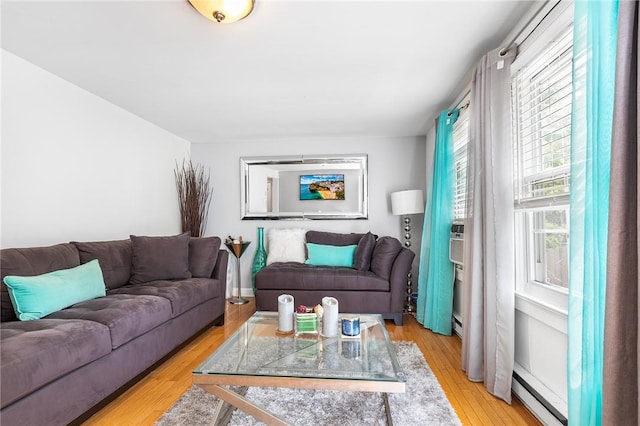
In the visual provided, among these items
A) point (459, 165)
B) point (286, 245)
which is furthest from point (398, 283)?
point (286, 245)

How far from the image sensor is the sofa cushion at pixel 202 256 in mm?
3340

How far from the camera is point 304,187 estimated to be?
4766mm

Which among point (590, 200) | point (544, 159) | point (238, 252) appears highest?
point (544, 159)

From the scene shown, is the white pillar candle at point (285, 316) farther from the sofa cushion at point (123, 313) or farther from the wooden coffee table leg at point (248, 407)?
the sofa cushion at point (123, 313)

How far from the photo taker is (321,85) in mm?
2906

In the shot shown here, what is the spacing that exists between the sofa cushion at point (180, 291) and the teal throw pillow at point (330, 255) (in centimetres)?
134

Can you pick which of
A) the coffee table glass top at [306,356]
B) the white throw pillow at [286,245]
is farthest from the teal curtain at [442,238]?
the white throw pillow at [286,245]

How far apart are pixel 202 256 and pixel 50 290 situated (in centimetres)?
142

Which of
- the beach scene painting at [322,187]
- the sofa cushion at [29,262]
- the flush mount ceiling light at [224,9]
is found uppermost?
the flush mount ceiling light at [224,9]

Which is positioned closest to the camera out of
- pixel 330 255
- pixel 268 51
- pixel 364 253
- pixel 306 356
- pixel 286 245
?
pixel 306 356

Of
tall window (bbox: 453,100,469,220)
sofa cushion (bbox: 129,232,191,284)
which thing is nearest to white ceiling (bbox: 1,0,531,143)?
tall window (bbox: 453,100,469,220)

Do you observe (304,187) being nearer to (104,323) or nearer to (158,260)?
(158,260)

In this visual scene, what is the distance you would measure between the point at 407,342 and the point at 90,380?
7.76ft

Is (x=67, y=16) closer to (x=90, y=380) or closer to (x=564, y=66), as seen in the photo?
(x=90, y=380)
